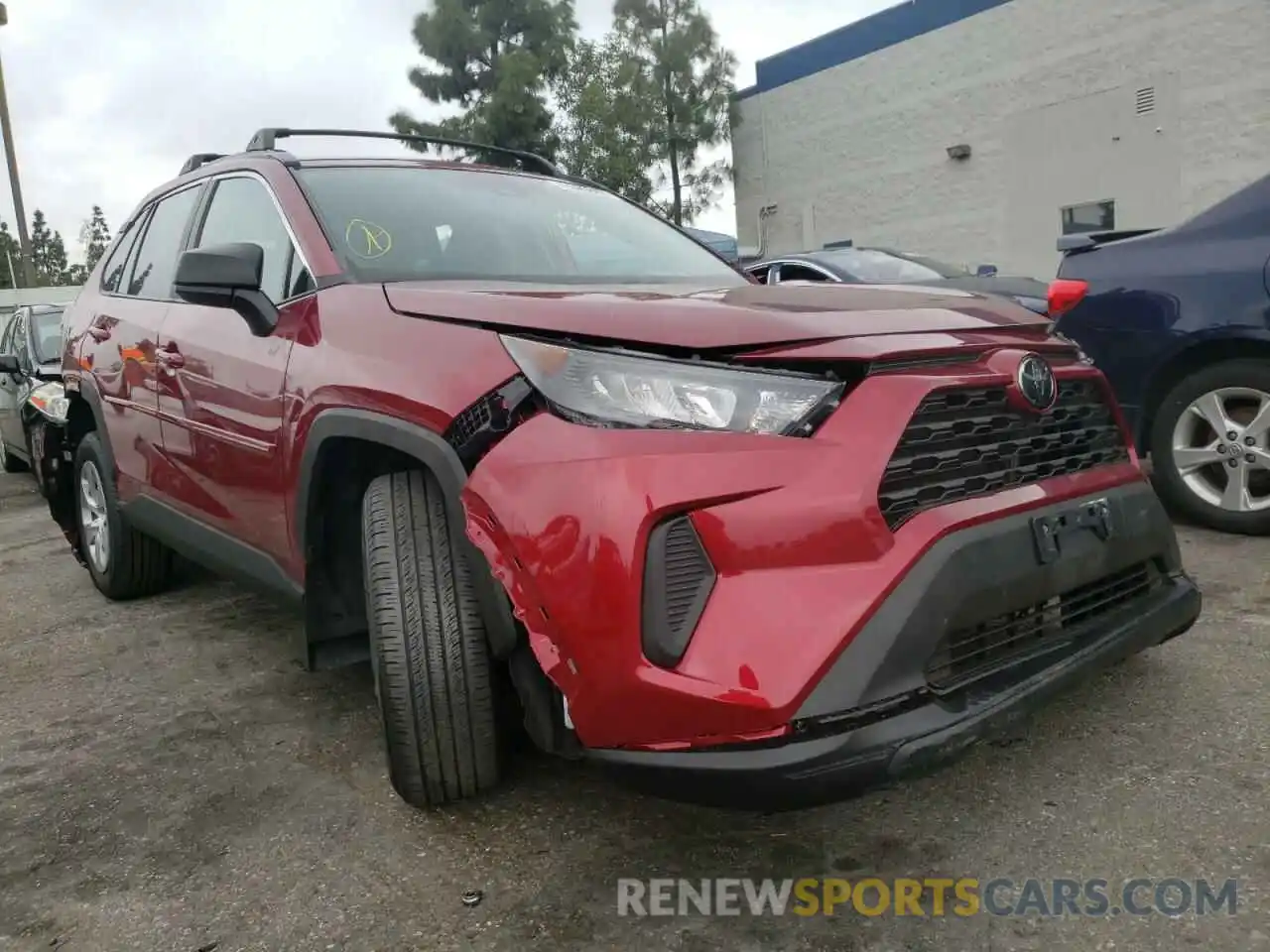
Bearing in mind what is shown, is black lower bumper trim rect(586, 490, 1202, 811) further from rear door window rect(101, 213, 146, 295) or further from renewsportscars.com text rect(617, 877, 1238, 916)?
rear door window rect(101, 213, 146, 295)

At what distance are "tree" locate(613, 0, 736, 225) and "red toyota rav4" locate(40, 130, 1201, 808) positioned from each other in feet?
77.5

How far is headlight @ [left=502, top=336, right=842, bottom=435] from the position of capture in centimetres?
175

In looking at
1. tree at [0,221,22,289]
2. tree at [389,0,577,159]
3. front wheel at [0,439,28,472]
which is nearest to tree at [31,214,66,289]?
tree at [0,221,22,289]

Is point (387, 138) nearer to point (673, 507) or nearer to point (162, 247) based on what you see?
point (162, 247)

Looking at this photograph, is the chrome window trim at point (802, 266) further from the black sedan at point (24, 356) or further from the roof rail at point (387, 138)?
the black sedan at point (24, 356)

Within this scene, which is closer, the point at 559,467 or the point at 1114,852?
the point at 559,467

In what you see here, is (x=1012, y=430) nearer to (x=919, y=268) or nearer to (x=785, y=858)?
(x=785, y=858)

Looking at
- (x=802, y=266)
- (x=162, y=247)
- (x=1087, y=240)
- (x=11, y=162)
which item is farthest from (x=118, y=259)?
(x=11, y=162)

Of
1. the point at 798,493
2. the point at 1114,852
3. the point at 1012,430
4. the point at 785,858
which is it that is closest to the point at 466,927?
the point at 785,858

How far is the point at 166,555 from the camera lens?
13.9ft

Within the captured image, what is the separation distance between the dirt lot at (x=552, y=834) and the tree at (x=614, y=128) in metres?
23.5

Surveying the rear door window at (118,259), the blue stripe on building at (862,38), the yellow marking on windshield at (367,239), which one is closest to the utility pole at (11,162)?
the blue stripe on building at (862,38)

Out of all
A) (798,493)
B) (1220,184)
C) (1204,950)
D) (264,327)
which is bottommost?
(1204,950)

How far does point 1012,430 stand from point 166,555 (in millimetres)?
3567
